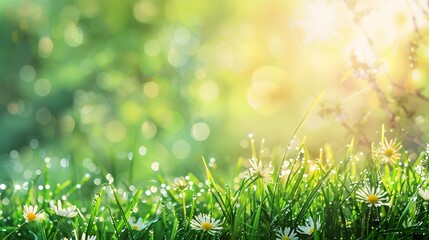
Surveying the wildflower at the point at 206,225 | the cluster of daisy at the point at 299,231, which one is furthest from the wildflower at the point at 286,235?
the wildflower at the point at 206,225

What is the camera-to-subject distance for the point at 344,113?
95.7 inches

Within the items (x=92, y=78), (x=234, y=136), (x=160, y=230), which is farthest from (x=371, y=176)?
(x=92, y=78)

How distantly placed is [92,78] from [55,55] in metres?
0.47

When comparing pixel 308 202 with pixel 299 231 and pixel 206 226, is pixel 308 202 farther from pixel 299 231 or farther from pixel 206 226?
pixel 206 226

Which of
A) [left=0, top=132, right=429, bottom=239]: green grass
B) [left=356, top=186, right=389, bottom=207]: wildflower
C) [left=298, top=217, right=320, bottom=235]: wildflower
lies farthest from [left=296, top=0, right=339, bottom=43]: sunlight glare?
[left=298, top=217, right=320, bottom=235]: wildflower

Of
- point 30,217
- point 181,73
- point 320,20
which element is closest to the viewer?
point 30,217

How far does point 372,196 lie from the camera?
63.8 inches

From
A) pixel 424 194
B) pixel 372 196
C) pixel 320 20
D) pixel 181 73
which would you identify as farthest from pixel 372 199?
pixel 181 73

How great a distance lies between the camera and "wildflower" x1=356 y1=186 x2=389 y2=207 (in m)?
1.61

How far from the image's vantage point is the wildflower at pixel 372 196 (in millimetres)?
1614

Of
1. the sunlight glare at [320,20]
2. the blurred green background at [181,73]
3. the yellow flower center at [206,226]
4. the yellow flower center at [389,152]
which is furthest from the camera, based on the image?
the blurred green background at [181,73]

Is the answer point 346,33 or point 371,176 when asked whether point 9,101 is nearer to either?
point 346,33

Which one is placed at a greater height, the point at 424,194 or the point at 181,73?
the point at 181,73

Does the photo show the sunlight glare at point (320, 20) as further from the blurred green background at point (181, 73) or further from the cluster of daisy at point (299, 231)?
the cluster of daisy at point (299, 231)
